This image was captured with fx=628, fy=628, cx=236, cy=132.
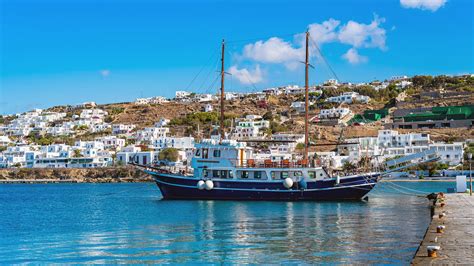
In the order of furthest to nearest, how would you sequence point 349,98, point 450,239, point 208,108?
point 208,108, point 349,98, point 450,239

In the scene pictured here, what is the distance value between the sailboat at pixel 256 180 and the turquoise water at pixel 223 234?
1.62 m

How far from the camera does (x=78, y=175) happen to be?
109m

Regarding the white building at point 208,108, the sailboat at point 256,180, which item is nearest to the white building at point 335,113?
the white building at point 208,108

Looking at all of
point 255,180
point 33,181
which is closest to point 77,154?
point 33,181

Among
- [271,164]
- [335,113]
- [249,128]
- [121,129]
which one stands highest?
[335,113]

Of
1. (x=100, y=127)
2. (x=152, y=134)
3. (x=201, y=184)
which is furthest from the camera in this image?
(x=100, y=127)

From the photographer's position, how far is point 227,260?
54.6 feet

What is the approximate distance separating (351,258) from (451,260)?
4137mm

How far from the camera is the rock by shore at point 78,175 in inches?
4043

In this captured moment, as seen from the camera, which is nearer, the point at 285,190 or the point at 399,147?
the point at 285,190

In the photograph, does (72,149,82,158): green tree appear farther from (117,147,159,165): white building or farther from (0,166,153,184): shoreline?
(117,147,159,165): white building

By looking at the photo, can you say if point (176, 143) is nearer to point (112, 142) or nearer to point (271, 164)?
point (112, 142)

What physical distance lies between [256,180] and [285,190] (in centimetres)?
185

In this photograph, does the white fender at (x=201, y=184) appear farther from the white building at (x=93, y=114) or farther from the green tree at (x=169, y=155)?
the white building at (x=93, y=114)
